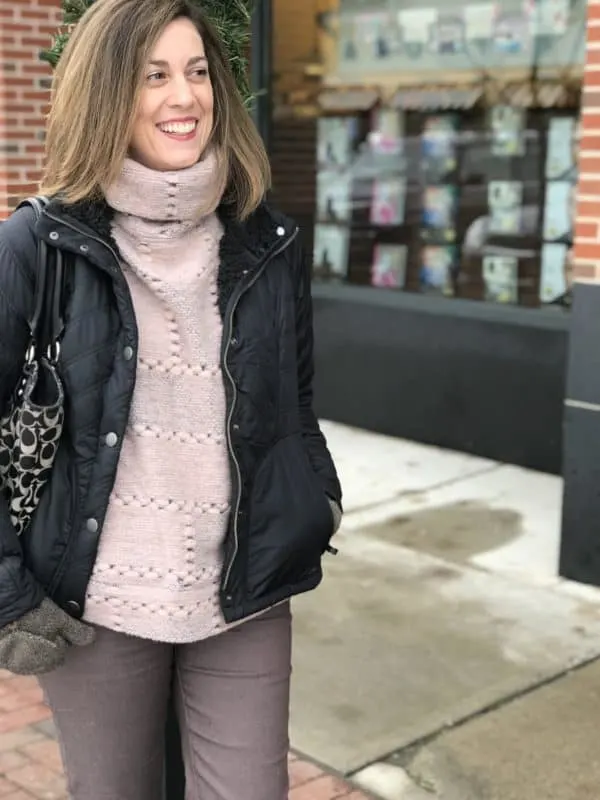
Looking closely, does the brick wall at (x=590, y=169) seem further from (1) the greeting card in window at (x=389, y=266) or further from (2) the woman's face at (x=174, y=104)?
(1) the greeting card in window at (x=389, y=266)

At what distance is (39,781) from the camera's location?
3.39m

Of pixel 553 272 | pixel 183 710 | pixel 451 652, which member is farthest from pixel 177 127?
pixel 553 272

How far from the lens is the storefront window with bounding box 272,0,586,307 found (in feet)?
22.9

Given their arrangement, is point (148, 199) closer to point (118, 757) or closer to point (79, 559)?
point (79, 559)

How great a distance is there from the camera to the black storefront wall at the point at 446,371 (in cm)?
659

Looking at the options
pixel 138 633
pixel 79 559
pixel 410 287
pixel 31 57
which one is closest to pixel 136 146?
pixel 79 559

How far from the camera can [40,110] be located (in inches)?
269

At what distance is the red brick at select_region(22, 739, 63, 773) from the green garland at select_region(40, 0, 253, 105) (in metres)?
2.03

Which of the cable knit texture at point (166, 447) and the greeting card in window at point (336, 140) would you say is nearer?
the cable knit texture at point (166, 447)

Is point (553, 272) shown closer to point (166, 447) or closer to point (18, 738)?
point (18, 738)

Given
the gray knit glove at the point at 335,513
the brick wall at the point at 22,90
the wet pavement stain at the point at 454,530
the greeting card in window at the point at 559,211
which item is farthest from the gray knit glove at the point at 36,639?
the greeting card in window at the point at 559,211

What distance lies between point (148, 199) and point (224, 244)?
190mm

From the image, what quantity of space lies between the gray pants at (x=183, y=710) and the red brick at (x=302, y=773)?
113 centimetres

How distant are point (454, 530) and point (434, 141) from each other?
119 inches
